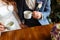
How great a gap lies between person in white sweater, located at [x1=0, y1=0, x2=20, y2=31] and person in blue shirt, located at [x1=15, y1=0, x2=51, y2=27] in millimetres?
56

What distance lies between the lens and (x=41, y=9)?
1296 mm

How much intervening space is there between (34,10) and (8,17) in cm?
22

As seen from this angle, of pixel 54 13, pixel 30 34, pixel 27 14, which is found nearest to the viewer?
pixel 30 34

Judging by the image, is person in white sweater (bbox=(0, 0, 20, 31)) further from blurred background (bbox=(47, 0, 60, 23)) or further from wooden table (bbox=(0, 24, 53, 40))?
blurred background (bbox=(47, 0, 60, 23))

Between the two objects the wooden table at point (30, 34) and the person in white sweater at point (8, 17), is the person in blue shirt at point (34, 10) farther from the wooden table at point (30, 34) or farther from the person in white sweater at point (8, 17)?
the wooden table at point (30, 34)

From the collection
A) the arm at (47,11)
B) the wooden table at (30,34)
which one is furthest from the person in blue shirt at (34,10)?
the wooden table at (30,34)

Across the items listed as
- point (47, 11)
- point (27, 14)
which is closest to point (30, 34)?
point (27, 14)

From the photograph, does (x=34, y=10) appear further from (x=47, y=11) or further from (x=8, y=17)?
(x=8, y=17)

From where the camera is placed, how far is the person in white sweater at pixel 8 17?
122cm

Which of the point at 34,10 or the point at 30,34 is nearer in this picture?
the point at 30,34

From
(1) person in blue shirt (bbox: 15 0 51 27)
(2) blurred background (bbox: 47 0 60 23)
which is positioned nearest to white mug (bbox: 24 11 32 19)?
(1) person in blue shirt (bbox: 15 0 51 27)

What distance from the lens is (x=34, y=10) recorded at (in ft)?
4.23

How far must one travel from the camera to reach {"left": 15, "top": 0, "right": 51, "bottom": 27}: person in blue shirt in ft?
4.16

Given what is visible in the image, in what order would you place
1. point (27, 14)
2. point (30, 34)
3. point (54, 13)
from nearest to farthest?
point (30, 34) < point (27, 14) < point (54, 13)
